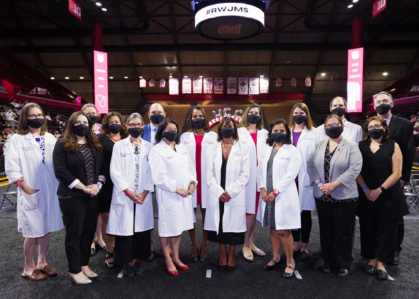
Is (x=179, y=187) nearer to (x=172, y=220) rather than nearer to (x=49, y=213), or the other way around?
(x=172, y=220)

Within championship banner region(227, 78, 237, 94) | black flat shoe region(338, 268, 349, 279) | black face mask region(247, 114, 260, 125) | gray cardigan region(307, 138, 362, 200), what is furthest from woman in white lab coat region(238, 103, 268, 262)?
championship banner region(227, 78, 237, 94)

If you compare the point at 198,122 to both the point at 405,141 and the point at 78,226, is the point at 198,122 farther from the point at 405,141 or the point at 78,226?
the point at 405,141

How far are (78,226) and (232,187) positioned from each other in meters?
1.54

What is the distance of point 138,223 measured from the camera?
2.93 metres

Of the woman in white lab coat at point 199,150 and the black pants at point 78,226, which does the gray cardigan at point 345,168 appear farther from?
the black pants at point 78,226

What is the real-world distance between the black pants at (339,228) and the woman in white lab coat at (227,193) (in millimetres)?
842

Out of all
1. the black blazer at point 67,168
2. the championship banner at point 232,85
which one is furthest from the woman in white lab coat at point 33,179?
the championship banner at point 232,85

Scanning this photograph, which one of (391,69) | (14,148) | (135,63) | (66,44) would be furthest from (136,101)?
(14,148)

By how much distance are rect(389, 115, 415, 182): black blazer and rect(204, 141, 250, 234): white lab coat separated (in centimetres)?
165

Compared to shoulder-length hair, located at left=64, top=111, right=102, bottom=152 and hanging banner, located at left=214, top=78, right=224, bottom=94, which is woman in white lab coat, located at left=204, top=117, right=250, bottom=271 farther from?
hanging banner, located at left=214, top=78, right=224, bottom=94

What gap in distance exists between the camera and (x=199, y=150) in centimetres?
350

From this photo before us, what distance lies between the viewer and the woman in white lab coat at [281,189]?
9.45ft

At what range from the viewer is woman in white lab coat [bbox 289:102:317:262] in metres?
3.27

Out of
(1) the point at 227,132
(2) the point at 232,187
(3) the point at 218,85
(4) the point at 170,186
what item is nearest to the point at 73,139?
(4) the point at 170,186
